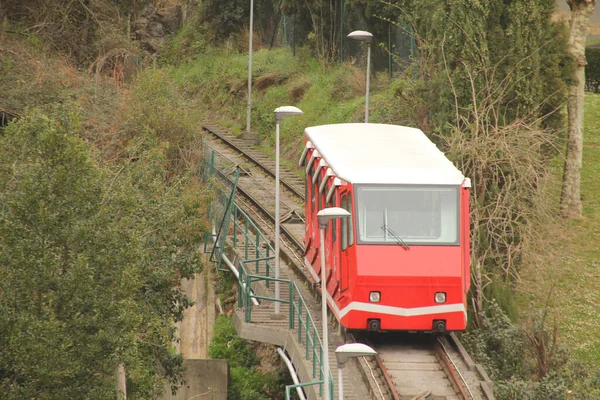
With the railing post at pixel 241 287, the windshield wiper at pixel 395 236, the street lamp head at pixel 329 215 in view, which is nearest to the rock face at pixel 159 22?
the railing post at pixel 241 287

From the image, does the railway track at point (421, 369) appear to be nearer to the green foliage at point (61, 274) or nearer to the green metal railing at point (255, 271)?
the green metal railing at point (255, 271)

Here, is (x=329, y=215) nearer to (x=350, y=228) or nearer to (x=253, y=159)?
(x=350, y=228)

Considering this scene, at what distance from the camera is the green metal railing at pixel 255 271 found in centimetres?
1859

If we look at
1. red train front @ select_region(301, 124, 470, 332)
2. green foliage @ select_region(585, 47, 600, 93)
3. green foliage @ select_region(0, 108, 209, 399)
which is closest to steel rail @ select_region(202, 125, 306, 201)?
red train front @ select_region(301, 124, 470, 332)

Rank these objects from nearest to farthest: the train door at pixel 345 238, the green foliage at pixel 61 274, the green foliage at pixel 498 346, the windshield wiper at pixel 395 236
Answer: the green foliage at pixel 61 274 → the windshield wiper at pixel 395 236 → the train door at pixel 345 238 → the green foliage at pixel 498 346

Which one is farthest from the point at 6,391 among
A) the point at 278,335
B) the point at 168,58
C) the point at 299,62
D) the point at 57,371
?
the point at 168,58

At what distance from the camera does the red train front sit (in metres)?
17.8

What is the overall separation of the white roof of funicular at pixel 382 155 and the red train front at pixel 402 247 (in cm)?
4

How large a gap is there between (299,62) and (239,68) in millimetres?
4148

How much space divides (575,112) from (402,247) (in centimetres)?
1333

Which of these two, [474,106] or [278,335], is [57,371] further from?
[474,106]

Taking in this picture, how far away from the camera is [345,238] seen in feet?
60.4

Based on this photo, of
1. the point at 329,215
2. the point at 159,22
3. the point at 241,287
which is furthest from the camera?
the point at 159,22

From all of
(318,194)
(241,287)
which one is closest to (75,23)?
(241,287)
